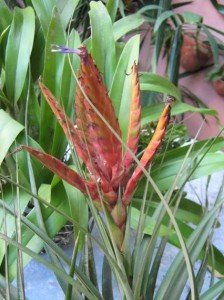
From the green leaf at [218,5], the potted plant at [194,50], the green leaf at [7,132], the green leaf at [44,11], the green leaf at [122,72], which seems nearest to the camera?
the green leaf at [7,132]

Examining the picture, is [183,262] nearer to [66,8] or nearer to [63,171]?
[63,171]

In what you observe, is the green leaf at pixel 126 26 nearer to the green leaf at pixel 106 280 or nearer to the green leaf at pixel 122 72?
the green leaf at pixel 122 72

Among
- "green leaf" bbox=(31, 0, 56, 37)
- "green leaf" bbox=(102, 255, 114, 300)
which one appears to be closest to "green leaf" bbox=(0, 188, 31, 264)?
"green leaf" bbox=(102, 255, 114, 300)

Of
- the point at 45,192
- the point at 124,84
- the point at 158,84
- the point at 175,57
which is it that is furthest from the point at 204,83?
the point at 45,192

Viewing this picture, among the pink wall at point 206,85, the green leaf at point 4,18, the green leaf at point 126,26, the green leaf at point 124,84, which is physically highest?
the green leaf at point 4,18

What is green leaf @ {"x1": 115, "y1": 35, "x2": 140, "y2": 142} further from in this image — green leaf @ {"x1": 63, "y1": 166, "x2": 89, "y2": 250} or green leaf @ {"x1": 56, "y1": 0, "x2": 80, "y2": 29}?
green leaf @ {"x1": 56, "y1": 0, "x2": 80, "y2": 29}

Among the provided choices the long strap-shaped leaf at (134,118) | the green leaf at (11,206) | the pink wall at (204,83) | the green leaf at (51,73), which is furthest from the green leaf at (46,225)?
the pink wall at (204,83)
